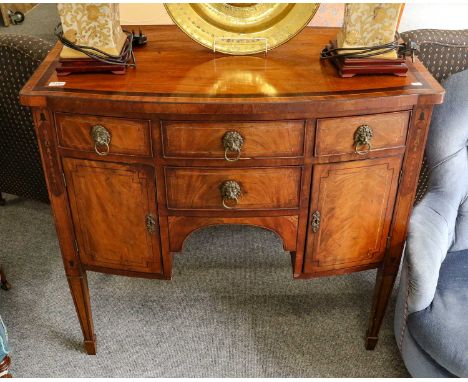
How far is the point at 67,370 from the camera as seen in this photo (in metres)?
1.35

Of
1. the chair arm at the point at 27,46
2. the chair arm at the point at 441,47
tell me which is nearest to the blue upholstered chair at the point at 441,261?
the chair arm at the point at 441,47

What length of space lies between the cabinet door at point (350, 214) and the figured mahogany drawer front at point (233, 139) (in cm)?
9

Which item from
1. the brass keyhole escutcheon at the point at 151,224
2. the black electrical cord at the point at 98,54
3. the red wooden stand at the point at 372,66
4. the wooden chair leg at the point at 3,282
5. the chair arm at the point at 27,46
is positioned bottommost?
the wooden chair leg at the point at 3,282

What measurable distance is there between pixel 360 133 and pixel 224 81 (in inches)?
11.5

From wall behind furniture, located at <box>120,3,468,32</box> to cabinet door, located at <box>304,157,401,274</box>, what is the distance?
0.55 meters

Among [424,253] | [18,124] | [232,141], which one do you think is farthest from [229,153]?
[18,124]

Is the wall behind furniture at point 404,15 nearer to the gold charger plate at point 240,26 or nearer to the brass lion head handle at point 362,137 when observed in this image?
the gold charger plate at point 240,26

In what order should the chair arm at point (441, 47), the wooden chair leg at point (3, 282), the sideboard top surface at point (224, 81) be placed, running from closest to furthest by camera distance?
the sideboard top surface at point (224, 81)
the chair arm at point (441, 47)
the wooden chair leg at point (3, 282)

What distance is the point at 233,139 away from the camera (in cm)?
101

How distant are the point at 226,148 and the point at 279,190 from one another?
153 mm

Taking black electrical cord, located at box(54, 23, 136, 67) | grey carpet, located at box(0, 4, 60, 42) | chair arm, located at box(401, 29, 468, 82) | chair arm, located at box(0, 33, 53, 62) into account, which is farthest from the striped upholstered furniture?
chair arm, located at box(401, 29, 468, 82)

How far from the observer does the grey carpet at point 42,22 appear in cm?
172

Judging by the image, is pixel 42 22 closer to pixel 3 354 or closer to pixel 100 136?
pixel 100 136

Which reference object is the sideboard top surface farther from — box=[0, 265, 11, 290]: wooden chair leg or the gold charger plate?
box=[0, 265, 11, 290]: wooden chair leg
